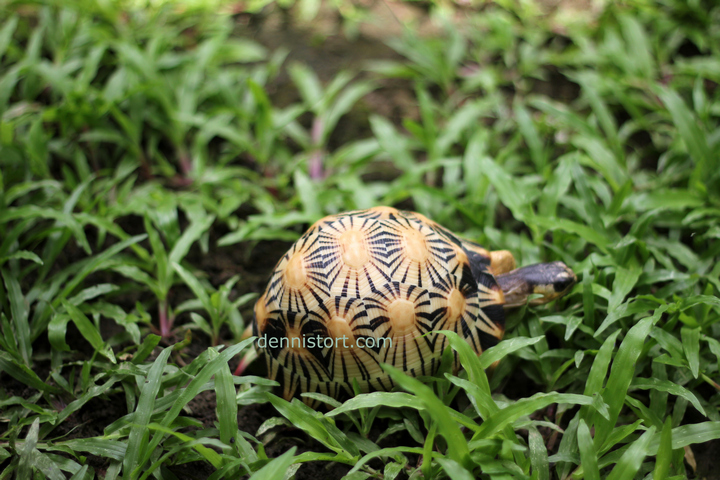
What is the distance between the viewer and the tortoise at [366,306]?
1682 millimetres

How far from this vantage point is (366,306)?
167 cm

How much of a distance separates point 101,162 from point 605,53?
3.41 m

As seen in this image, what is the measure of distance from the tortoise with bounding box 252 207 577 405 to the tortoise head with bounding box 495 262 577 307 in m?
0.11

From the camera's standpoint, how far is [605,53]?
10.6 feet

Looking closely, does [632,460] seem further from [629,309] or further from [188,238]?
[188,238]

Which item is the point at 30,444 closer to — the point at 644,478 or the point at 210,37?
the point at 644,478

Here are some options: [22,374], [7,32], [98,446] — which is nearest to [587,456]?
[98,446]

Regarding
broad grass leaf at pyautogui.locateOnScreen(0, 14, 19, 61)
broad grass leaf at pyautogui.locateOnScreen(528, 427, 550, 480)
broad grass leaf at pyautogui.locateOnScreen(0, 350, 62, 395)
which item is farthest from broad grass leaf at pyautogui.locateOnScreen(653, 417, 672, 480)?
broad grass leaf at pyautogui.locateOnScreen(0, 14, 19, 61)

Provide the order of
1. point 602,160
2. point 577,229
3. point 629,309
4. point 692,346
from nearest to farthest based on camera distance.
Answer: point 692,346, point 629,309, point 577,229, point 602,160

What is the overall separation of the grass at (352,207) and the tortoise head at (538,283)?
0.10 metres

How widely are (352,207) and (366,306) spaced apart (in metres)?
0.90

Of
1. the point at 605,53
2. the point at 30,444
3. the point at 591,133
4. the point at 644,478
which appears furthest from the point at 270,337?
the point at 605,53

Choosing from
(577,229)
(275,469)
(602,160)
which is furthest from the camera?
(602,160)

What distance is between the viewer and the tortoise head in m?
1.95
